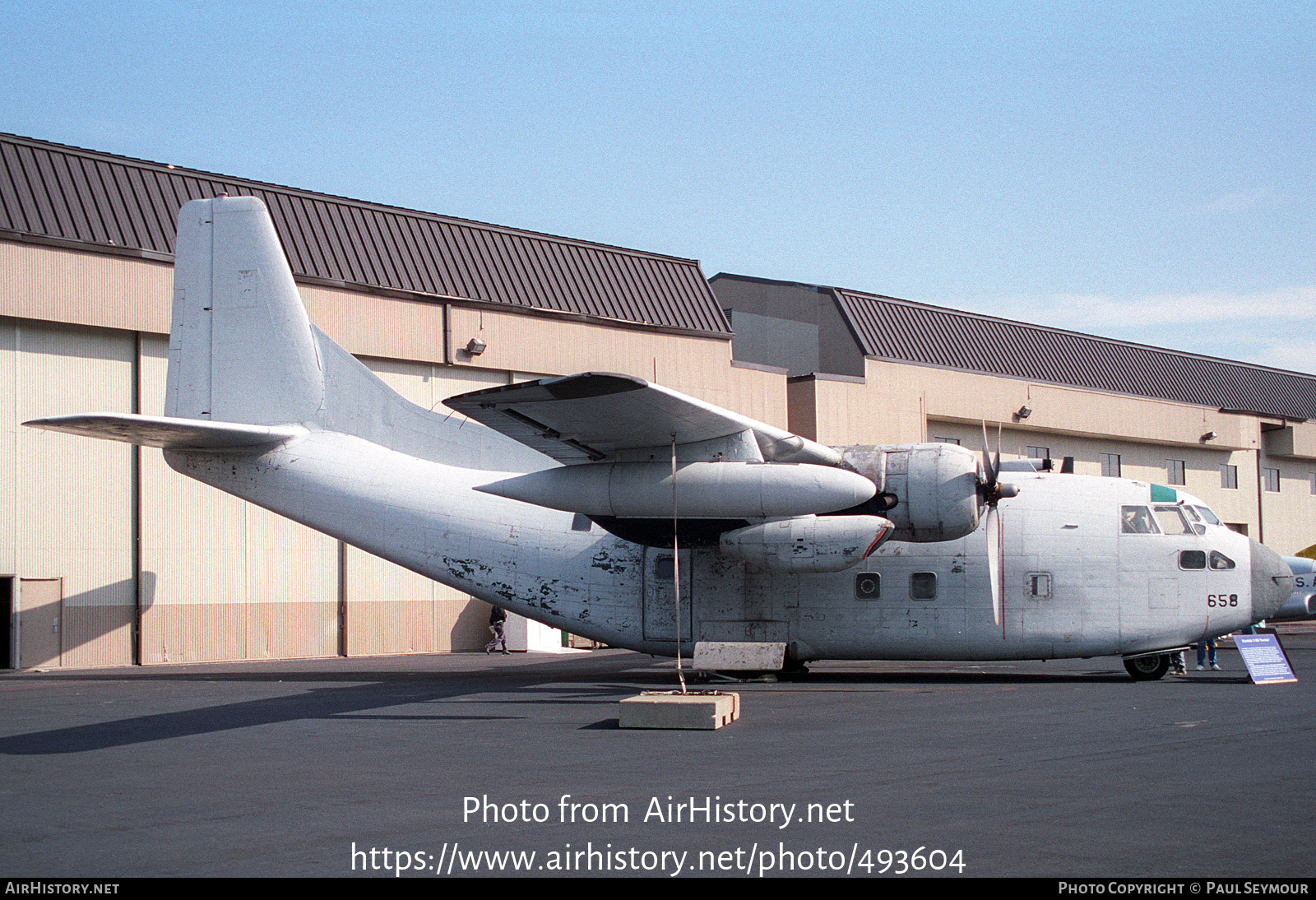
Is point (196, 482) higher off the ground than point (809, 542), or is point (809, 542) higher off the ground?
point (196, 482)

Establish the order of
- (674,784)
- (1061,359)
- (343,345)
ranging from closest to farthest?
(674,784) < (343,345) < (1061,359)

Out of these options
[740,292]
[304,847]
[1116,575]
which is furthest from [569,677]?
[740,292]

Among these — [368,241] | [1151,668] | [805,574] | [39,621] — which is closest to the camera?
[805,574]

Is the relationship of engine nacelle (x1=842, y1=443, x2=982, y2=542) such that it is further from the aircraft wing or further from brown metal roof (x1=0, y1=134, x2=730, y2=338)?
brown metal roof (x1=0, y1=134, x2=730, y2=338)

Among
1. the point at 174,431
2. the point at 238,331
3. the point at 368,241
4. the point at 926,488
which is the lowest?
the point at 926,488

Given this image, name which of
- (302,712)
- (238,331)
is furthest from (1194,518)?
(238,331)

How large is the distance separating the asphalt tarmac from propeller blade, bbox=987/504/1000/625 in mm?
1251

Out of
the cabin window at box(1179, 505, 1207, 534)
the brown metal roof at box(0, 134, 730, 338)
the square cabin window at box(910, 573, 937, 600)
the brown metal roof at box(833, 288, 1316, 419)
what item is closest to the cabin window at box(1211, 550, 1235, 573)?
the cabin window at box(1179, 505, 1207, 534)

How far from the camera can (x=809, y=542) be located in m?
17.3

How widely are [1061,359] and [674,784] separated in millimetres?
43334

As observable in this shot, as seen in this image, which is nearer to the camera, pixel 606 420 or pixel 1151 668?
pixel 606 420

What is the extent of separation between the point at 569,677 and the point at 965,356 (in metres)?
27.4

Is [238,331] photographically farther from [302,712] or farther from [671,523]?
[671,523]

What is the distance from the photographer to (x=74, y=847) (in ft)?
23.5
